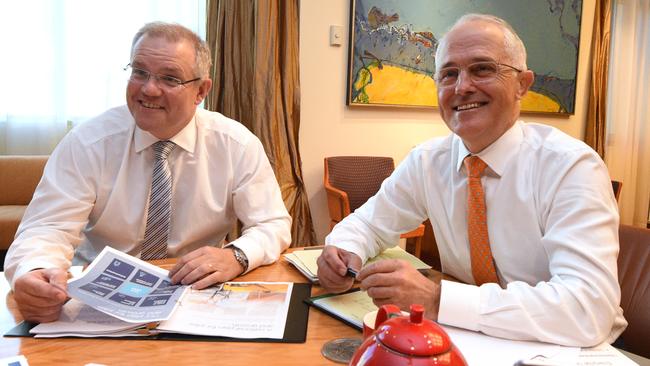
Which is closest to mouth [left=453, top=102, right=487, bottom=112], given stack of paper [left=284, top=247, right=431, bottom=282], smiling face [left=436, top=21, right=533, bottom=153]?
smiling face [left=436, top=21, right=533, bottom=153]

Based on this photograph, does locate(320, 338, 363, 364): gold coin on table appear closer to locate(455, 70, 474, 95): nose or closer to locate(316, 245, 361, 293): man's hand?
locate(316, 245, 361, 293): man's hand

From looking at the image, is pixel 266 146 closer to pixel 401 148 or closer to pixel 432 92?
pixel 401 148

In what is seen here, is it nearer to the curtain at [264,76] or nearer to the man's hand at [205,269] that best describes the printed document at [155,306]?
the man's hand at [205,269]

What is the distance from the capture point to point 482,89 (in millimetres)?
1389

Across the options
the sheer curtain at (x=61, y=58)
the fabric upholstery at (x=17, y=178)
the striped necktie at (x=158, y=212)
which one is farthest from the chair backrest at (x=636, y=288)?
the fabric upholstery at (x=17, y=178)

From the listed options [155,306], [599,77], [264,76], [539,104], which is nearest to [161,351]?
[155,306]

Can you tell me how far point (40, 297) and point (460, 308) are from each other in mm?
901

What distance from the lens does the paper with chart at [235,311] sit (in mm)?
1014

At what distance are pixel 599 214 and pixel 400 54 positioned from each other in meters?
3.24

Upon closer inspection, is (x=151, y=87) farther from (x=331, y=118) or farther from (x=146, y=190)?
(x=331, y=118)

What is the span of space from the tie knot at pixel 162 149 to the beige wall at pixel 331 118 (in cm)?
237

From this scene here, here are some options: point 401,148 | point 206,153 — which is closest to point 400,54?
point 401,148

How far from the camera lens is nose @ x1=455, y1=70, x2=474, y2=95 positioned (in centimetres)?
140

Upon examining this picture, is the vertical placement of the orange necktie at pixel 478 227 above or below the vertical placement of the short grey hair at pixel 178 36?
below
